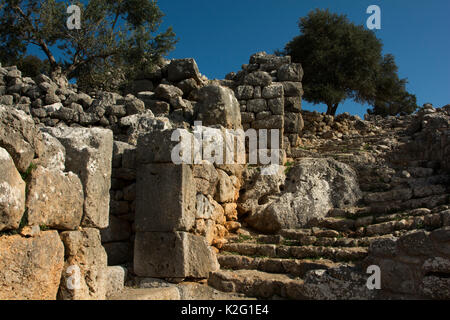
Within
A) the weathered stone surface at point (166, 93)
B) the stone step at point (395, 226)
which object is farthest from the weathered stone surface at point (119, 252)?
the weathered stone surface at point (166, 93)

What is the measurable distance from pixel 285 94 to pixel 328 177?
3.90m

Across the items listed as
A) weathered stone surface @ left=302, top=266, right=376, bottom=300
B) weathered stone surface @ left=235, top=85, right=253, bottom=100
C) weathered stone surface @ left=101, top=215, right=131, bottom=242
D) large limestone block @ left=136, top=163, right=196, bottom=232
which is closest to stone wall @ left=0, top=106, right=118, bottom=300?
large limestone block @ left=136, top=163, right=196, bottom=232

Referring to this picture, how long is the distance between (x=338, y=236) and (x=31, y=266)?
4717 mm

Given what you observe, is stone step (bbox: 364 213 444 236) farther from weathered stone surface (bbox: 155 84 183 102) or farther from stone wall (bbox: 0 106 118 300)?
weathered stone surface (bbox: 155 84 183 102)

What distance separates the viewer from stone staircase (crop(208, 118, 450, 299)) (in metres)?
5.69

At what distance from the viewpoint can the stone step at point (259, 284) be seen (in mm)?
5477

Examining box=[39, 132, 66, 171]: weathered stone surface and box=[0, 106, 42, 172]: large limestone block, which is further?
box=[39, 132, 66, 171]: weathered stone surface

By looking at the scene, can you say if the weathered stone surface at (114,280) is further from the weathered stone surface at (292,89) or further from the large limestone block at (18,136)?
the weathered stone surface at (292,89)

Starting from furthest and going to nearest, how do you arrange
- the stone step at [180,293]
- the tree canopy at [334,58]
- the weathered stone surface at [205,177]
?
the tree canopy at [334,58]
the weathered stone surface at [205,177]
the stone step at [180,293]

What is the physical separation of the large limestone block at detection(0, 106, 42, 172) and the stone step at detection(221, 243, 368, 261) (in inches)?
160

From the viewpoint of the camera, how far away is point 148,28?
17531mm

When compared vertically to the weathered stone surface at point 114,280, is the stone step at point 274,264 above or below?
above

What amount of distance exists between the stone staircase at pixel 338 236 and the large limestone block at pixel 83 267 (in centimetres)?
220

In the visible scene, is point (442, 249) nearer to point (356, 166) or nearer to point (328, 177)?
point (328, 177)
